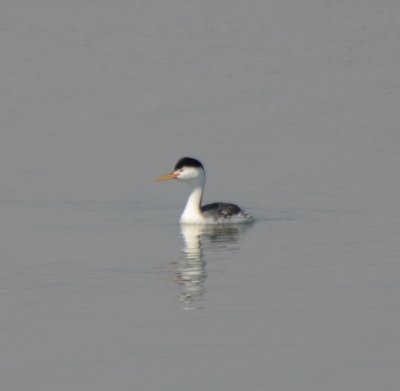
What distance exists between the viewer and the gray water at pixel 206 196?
17.6m

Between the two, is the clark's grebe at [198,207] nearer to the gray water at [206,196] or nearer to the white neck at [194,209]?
the white neck at [194,209]

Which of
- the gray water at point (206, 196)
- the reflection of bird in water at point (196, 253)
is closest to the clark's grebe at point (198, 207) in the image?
the reflection of bird in water at point (196, 253)

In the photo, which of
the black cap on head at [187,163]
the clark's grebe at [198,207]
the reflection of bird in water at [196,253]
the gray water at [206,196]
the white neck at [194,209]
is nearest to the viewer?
the gray water at [206,196]

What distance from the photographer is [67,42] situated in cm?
4500

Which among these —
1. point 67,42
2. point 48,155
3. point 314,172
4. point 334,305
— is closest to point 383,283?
point 334,305

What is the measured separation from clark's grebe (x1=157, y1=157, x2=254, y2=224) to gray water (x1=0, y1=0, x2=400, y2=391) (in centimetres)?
27

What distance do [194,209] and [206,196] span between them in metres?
2.35

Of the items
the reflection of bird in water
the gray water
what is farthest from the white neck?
the gray water

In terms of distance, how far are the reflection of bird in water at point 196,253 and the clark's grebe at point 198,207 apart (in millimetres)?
116

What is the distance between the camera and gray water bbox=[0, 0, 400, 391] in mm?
17562

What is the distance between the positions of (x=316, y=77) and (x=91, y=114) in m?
7.53

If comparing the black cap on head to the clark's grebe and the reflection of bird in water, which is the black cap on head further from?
the reflection of bird in water

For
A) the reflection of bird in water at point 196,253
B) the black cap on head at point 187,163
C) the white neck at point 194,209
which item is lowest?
the reflection of bird in water at point 196,253

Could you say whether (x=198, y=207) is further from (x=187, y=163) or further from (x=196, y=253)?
(x=196, y=253)
